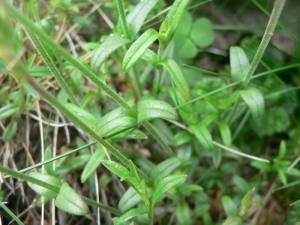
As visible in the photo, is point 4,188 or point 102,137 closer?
point 102,137

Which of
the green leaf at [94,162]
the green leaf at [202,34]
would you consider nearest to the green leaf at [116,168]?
the green leaf at [94,162]

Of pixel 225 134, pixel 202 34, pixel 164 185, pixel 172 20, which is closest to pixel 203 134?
pixel 225 134

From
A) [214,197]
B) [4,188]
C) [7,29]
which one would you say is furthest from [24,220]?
[7,29]

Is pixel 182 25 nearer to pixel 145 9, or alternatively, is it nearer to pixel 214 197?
pixel 145 9

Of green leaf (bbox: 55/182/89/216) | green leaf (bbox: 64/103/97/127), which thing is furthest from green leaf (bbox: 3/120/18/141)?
green leaf (bbox: 55/182/89/216)

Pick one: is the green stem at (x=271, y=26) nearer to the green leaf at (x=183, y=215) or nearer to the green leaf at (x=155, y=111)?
the green leaf at (x=155, y=111)

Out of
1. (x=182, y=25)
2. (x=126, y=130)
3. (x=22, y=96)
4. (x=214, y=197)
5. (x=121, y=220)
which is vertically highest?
(x=182, y=25)

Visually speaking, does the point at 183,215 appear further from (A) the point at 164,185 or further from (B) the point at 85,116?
(B) the point at 85,116
